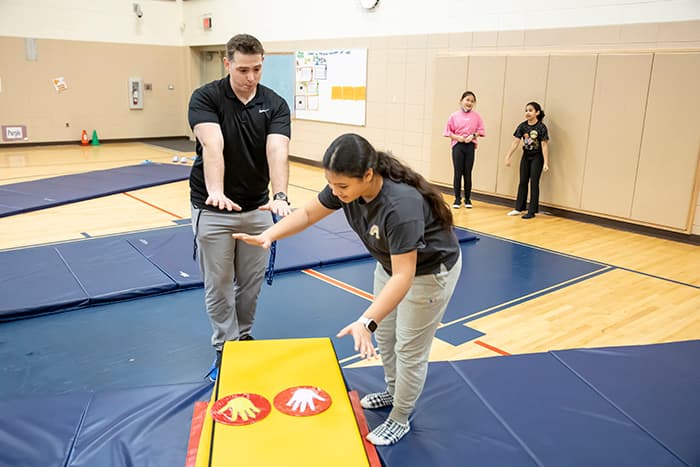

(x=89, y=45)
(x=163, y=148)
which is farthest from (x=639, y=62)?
(x=89, y=45)

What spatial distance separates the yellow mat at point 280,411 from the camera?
1.84 metres

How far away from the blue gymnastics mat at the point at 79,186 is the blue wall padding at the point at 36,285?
5.07ft

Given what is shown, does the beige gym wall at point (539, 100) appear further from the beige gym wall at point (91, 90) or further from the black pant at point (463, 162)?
the black pant at point (463, 162)

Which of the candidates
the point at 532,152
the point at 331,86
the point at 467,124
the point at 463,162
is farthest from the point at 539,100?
the point at 331,86

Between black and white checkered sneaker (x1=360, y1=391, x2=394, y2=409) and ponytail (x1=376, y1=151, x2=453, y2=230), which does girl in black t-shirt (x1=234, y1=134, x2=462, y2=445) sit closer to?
ponytail (x1=376, y1=151, x2=453, y2=230)

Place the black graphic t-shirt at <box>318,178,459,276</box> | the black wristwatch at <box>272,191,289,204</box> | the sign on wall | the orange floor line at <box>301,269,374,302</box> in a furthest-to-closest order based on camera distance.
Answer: the sign on wall, the orange floor line at <box>301,269,374,302</box>, the black wristwatch at <box>272,191,289,204</box>, the black graphic t-shirt at <box>318,178,459,276</box>

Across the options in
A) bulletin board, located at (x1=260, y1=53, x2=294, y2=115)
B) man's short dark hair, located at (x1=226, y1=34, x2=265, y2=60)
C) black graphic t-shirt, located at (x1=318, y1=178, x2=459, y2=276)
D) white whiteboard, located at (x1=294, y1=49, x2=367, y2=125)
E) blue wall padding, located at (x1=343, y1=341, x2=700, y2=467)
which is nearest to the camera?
black graphic t-shirt, located at (x1=318, y1=178, x2=459, y2=276)

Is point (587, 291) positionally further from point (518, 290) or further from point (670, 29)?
point (670, 29)

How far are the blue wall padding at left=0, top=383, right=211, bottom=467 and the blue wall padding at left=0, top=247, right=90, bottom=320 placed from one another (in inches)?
47.5

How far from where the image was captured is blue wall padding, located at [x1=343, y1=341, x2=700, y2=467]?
7.78 feet

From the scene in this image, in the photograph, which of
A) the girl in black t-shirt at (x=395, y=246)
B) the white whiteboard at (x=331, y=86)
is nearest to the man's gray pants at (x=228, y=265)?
the girl in black t-shirt at (x=395, y=246)

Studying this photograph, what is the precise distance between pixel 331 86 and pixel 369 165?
334 inches

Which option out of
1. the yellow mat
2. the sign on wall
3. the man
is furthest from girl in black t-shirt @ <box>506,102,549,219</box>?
the sign on wall

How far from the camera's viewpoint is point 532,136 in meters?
6.65
